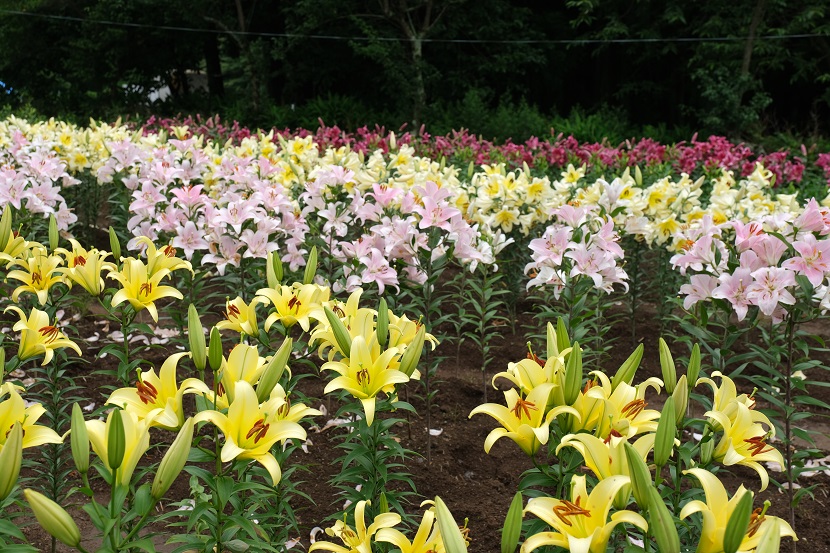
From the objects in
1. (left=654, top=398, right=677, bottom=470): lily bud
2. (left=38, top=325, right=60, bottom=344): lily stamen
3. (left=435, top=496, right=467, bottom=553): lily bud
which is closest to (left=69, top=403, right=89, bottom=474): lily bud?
(left=435, top=496, right=467, bottom=553): lily bud

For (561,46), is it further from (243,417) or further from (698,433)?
(243,417)

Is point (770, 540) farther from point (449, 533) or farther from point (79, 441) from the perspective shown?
point (79, 441)

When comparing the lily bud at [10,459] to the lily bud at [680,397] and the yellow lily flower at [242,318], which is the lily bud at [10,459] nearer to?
the yellow lily flower at [242,318]

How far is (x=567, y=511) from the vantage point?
4.08 feet

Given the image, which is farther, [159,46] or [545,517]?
[159,46]

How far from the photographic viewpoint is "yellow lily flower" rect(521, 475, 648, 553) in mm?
1215

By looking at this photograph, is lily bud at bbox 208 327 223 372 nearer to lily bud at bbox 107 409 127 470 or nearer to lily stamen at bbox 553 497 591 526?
lily bud at bbox 107 409 127 470

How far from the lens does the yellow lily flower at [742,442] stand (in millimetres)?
1468

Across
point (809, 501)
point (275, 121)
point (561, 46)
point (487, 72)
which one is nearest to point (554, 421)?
point (809, 501)

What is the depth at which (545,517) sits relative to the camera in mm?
1256

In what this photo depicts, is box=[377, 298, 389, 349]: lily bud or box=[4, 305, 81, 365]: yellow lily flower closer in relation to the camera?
box=[377, 298, 389, 349]: lily bud

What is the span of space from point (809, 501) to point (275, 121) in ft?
46.4

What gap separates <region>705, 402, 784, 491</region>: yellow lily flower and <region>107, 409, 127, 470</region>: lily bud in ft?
3.41

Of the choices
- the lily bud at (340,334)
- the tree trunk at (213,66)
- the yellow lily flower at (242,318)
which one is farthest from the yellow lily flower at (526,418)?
the tree trunk at (213,66)
